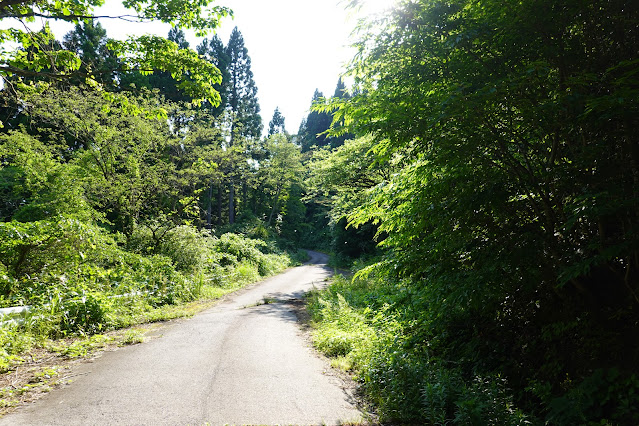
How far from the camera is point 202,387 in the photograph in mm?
4234

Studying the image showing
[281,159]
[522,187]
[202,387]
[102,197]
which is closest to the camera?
[522,187]

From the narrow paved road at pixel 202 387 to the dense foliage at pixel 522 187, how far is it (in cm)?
99

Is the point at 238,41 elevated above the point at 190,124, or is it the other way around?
the point at 238,41

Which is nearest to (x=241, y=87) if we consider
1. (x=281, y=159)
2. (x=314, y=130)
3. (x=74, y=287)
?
(x=281, y=159)

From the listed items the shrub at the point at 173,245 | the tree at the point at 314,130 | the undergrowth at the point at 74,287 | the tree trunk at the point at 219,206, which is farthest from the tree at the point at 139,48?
the tree at the point at 314,130

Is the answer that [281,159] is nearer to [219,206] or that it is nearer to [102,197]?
[219,206]

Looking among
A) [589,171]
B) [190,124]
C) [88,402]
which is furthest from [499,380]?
[190,124]

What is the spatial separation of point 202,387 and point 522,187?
4897mm

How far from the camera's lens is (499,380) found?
402cm

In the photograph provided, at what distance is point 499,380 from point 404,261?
1878 millimetres

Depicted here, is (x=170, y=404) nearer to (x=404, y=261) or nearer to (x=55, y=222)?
(x=404, y=261)

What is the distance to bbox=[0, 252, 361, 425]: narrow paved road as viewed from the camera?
3.48m

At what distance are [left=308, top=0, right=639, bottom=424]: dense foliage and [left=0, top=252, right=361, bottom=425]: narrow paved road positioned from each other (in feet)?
3.26

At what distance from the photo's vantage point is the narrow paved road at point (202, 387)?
3.48 m
